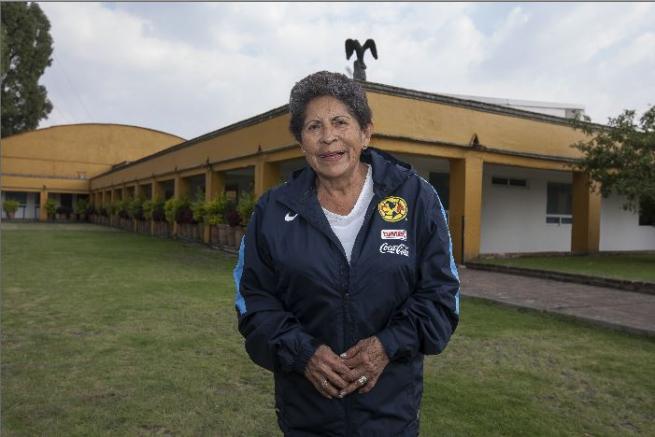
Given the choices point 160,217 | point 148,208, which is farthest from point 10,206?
point 160,217

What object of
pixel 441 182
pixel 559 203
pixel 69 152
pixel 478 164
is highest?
pixel 69 152

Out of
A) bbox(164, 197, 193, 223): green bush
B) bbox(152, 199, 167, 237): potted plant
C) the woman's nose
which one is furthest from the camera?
bbox(152, 199, 167, 237): potted plant

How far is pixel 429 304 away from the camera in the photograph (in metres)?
1.81

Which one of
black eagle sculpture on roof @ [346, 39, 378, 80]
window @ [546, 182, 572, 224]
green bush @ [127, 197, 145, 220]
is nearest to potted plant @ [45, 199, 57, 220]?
green bush @ [127, 197, 145, 220]

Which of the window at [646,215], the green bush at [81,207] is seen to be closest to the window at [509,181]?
the window at [646,215]

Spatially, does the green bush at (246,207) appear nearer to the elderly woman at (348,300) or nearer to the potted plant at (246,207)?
the potted plant at (246,207)

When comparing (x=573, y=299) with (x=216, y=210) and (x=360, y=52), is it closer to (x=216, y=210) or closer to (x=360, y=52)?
(x=360, y=52)

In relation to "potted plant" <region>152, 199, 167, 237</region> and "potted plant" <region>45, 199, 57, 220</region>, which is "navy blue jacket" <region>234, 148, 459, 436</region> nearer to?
"potted plant" <region>152, 199, 167, 237</region>

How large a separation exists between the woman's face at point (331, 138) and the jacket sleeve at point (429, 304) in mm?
375

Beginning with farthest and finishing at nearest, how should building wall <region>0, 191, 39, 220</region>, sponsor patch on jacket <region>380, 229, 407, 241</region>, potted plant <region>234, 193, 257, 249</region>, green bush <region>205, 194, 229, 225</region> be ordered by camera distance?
1. building wall <region>0, 191, 39, 220</region>
2. green bush <region>205, 194, 229, 225</region>
3. potted plant <region>234, 193, 257, 249</region>
4. sponsor patch on jacket <region>380, 229, 407, 241</region>

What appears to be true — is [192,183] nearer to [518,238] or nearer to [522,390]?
[518,238]

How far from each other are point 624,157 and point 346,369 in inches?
525

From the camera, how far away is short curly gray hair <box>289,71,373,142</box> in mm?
2053

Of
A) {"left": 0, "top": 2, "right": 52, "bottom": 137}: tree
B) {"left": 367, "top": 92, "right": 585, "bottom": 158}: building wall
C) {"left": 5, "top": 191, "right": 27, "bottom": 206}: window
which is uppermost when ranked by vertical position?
{"left": 0, "top": 2, "right": 52, "bottom": 137}: tree
